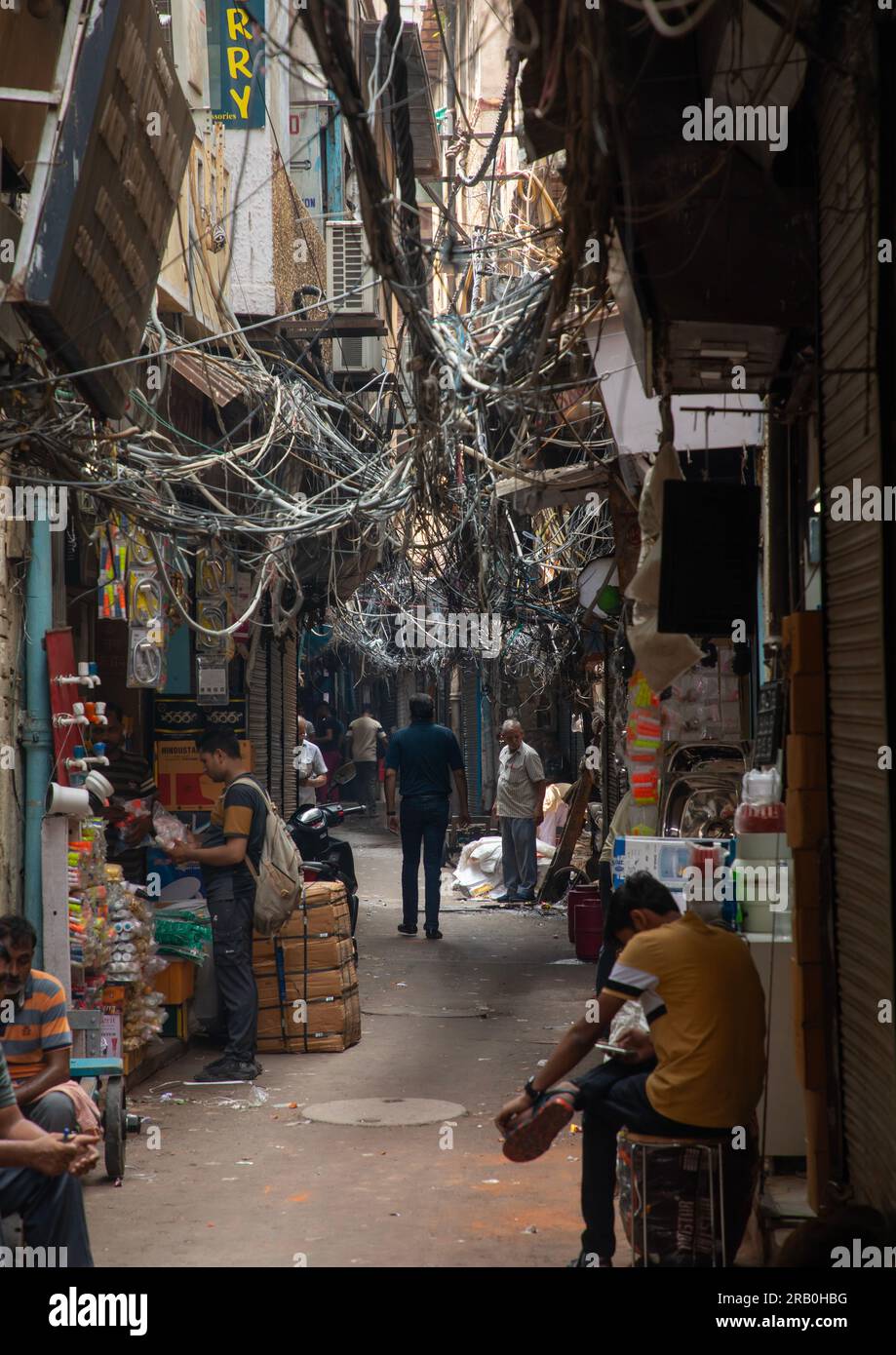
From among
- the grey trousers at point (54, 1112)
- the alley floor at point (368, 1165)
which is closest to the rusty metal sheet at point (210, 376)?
the alley floor at point (368, 1165)

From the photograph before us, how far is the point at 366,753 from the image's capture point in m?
31.8

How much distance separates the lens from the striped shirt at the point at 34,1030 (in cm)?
559

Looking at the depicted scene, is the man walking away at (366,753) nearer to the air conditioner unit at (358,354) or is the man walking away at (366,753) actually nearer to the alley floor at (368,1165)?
the air conditioner unit at (358,354)

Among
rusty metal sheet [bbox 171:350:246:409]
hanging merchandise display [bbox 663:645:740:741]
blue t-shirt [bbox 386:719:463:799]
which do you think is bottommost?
blue t-shirt [bbox 386:719:463:799]

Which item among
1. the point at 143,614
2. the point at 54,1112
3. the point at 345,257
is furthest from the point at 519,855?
the point at 54,1112

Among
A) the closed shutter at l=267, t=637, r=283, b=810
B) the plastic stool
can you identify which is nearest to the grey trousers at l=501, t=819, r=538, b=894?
the closed shutter at l=267, t=637, r=283, b=810

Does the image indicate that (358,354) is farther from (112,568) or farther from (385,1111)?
(385,1111)

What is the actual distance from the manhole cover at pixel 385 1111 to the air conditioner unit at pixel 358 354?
394 inches

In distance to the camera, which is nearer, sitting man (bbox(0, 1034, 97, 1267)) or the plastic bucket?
sitting man (bbox(0, 1034, 97, 1267))

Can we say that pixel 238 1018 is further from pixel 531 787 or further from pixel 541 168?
pixel 531 787

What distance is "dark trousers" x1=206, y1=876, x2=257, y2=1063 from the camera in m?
9.03

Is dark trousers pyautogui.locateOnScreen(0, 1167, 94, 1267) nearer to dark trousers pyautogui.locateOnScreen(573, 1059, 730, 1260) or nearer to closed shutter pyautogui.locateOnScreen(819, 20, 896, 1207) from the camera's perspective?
dark trousers pyautogui.locateOnScreen(573, 1059, 730, 1260)

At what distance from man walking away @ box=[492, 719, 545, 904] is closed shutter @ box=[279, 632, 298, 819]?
103 inches

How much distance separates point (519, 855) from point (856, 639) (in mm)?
14279
